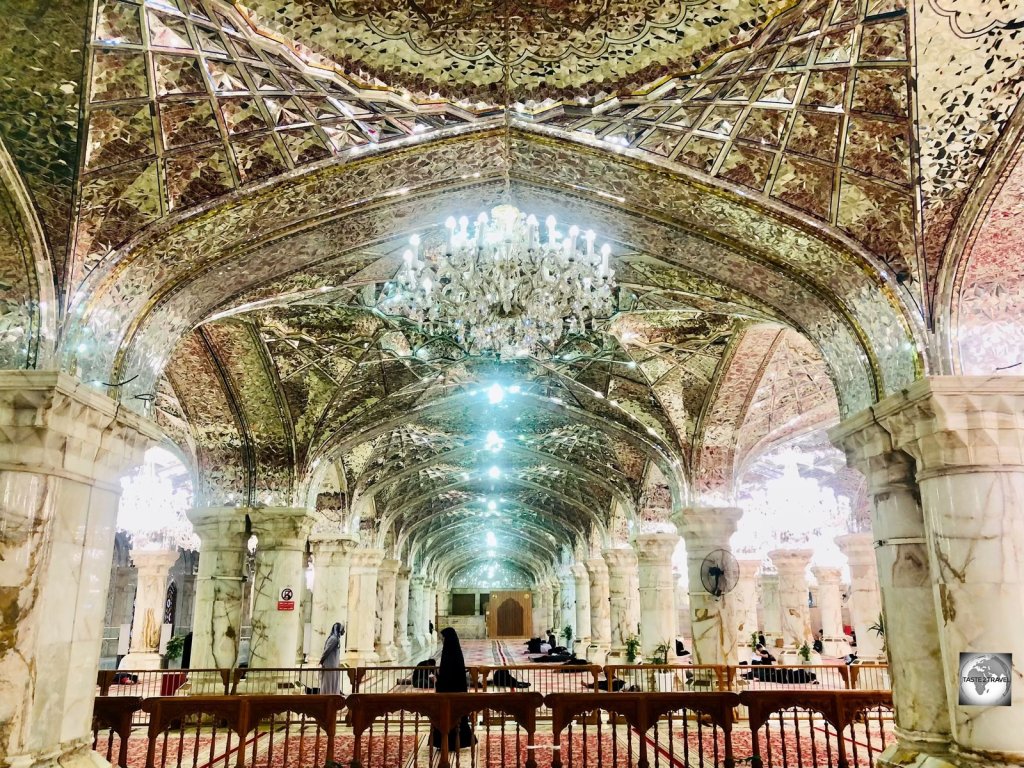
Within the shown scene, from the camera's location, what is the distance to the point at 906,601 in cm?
529

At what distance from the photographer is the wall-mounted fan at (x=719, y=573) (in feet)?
31.7

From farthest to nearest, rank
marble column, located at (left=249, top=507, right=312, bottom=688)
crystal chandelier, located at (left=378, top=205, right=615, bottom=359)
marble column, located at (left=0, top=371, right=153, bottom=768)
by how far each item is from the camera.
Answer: marble column, located at (left=249, top=507, right=312, bottom=688)
crystal chandelier, located at (left=378, top=205, right=615, bottom=359)
marble column, located at (left=0, top=371, right=153, bottom=768)

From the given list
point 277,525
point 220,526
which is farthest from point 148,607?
point 277,525

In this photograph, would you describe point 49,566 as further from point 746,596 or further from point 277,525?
point 746,596

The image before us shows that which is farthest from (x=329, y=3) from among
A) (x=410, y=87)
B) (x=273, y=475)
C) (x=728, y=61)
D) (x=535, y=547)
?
(x=535, y=547)

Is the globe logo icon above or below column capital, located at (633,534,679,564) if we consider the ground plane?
below

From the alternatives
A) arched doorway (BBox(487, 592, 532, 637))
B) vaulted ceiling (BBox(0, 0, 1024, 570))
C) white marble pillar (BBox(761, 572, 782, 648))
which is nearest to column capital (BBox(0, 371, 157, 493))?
vaulted ceiling (BBox(0, 0, 1024, 570))

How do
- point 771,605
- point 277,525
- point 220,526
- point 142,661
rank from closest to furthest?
point 220,526 < point 277,525 < point 142,661 < point 771,605

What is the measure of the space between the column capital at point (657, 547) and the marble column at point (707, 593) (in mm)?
2476

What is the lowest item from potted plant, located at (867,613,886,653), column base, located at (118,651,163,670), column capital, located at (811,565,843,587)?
column base, located at (118,651,163,670)

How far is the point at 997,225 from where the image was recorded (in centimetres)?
499

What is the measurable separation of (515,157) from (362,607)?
11675 millimetres

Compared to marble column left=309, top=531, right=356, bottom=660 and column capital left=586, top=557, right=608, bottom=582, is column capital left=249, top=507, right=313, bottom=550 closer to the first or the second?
marble column left=309, top=531, right=356, bottom=660

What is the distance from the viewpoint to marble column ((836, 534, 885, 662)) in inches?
549
